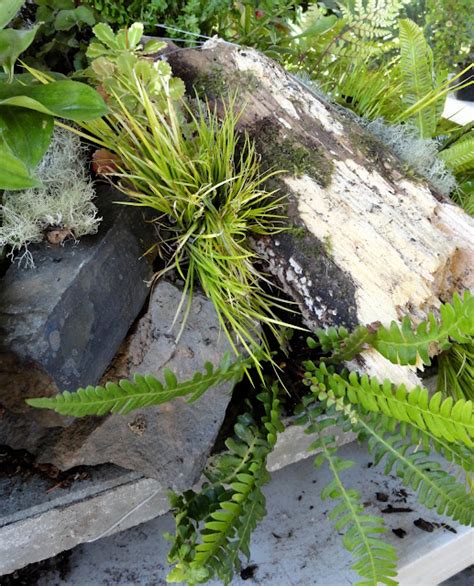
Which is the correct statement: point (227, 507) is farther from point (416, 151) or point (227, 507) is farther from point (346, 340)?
point (416, 151)

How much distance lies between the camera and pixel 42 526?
1212 millimetres

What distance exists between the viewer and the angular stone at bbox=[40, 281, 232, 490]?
122 centimetres

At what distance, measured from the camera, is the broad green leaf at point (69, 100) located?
3.53 feet

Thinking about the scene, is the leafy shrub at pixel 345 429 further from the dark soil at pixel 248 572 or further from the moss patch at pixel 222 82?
the moss patch at pixel 222 82

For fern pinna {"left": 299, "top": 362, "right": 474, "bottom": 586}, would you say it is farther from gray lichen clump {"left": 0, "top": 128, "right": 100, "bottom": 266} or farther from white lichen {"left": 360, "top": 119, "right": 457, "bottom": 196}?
white lichen {"left": 360, "top": 119, "right": 457, "bottom": 196}

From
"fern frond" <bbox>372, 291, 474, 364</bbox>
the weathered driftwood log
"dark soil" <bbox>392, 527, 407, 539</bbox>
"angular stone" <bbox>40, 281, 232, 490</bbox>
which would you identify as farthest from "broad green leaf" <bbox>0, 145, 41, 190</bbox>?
"dark soil" <bbox>392, 527, 407, 539</bbox>

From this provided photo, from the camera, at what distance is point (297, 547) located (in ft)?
5.12

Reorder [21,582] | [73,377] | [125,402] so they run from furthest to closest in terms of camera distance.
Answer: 1. [21,582]
2. [73,377]
3. [125,402]

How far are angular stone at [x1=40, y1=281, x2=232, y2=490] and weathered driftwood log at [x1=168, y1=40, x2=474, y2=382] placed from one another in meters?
0.26

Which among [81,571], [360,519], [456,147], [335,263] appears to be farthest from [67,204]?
[456,147]

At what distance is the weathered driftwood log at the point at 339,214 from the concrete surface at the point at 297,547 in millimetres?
611

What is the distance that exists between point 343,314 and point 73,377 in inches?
23.6

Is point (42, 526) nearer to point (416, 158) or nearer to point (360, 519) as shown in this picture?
Answer: point (360, 519)

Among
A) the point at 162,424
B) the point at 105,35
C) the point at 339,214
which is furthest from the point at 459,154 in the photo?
the point at 162,424
